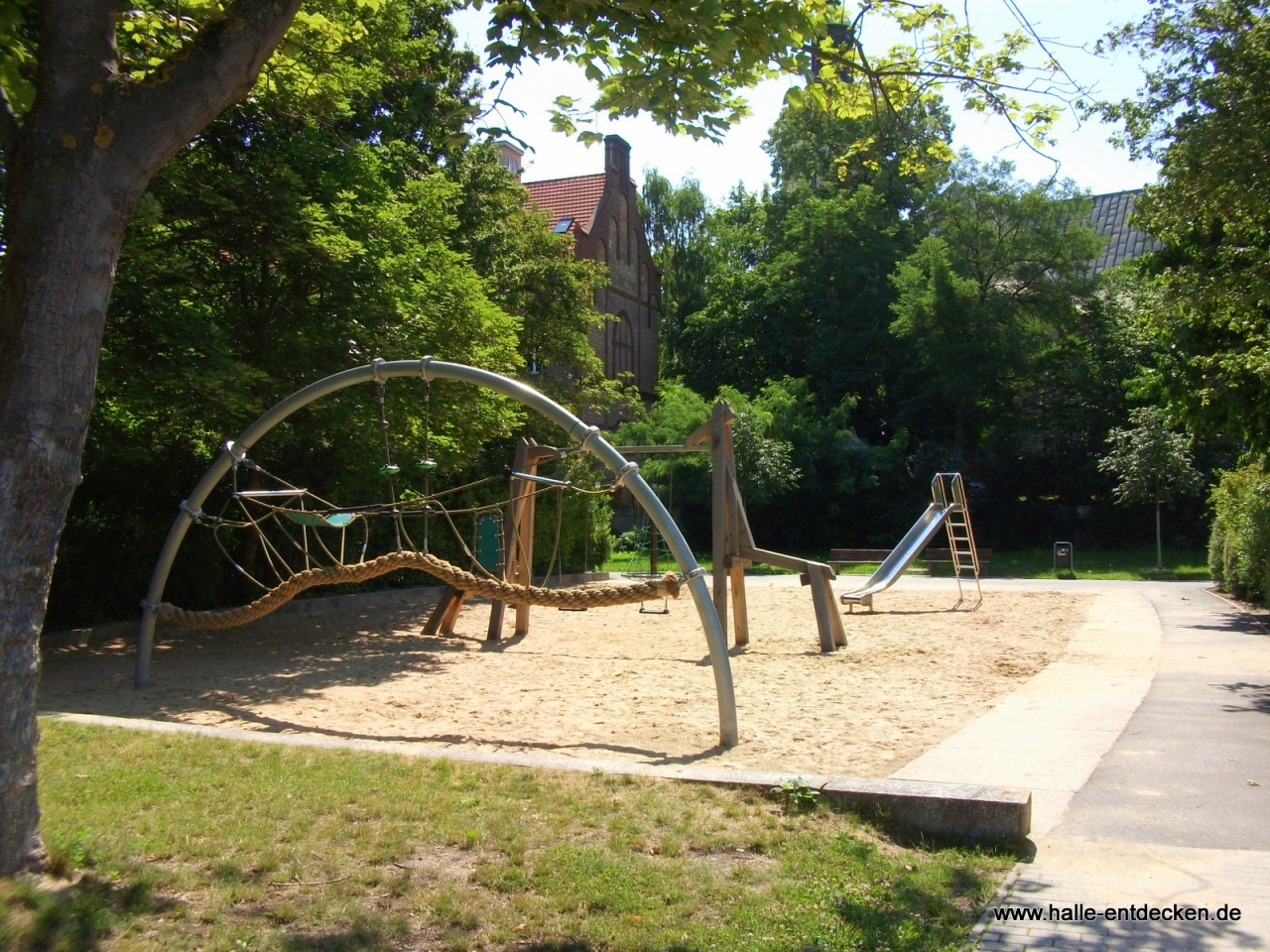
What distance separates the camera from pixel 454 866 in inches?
176

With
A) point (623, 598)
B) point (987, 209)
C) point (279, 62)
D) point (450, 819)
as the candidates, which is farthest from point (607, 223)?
point (450, 819)

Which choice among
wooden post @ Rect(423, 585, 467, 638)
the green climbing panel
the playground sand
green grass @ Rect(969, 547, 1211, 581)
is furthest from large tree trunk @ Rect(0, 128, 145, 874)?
green grass @ Rect(969, 547, 1211, 581)

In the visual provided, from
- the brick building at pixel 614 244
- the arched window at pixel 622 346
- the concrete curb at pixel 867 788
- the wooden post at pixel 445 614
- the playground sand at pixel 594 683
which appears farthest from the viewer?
the arched window at pixel 622 346

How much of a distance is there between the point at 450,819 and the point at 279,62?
7.83 meters

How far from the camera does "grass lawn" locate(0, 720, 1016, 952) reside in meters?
3.76

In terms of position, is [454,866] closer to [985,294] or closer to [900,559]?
[900,559]

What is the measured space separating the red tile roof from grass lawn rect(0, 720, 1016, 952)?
110 feet

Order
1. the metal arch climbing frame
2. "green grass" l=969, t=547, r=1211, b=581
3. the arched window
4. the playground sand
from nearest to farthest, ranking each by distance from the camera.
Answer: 1. the metal arch climbing frame
2. the playground sand
3. "green grass" l=969, t=547, r=1211, b=581
4. the arched window

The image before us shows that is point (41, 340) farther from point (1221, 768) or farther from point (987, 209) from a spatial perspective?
point (987, 209)

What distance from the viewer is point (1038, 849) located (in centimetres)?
475

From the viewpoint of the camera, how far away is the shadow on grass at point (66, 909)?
3.40 metres

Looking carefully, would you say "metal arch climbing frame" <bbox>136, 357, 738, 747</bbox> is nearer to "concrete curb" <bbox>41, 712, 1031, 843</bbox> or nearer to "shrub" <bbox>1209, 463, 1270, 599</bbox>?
"concrete curb" <bbox>41, 712, 1031, 843</bbox>

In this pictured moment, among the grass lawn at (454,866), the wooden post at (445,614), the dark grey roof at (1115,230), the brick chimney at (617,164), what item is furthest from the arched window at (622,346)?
the grass lawn at (454,866)

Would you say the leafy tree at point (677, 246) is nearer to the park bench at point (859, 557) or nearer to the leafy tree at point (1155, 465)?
the park bench at point (859, 557)
